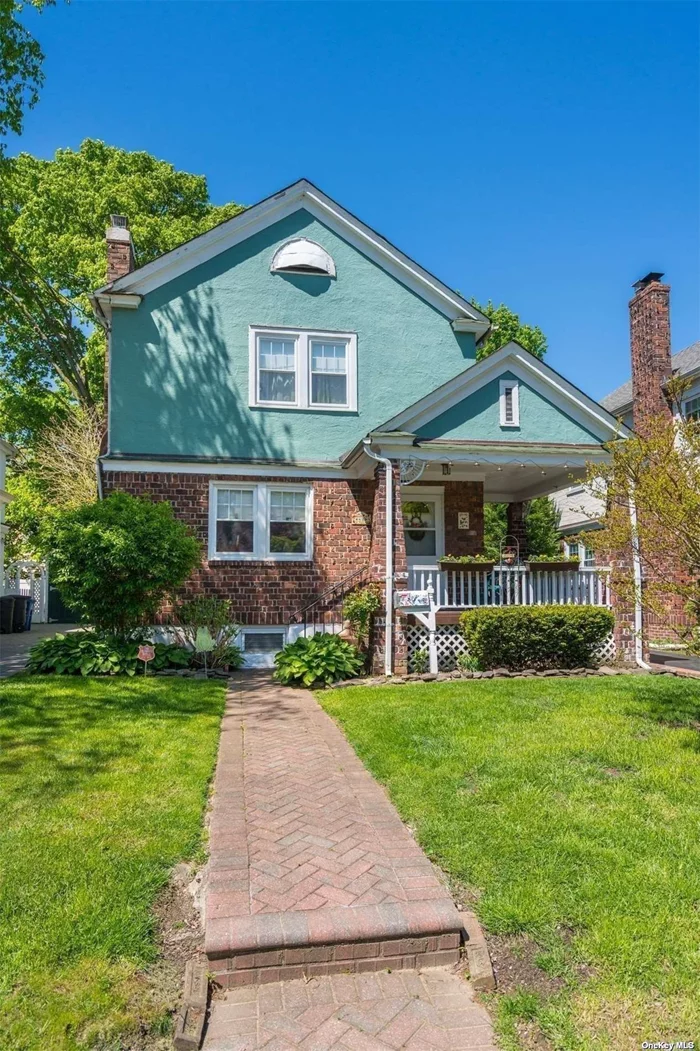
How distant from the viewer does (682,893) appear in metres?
3.38

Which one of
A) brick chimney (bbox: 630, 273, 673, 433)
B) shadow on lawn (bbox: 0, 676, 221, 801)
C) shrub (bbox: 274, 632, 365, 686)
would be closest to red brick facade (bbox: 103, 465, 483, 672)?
shrub (bbox: 274, 632, 365, 686)

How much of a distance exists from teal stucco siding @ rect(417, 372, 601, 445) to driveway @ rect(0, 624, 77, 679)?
796 centimetres

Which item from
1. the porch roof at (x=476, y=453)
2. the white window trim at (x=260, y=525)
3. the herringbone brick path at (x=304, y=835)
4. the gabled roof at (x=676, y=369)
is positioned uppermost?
the gabled roof at (x=676, y=369)

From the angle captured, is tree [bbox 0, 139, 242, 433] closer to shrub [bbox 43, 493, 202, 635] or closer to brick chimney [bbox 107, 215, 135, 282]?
brick chimney [bbox 107, 215, 135, 282]

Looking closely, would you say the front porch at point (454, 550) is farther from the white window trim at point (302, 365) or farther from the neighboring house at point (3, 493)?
the neighboring house at point (3, 493)

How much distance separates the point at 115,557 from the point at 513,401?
7293 mm

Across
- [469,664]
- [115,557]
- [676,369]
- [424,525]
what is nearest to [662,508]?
[469,664]

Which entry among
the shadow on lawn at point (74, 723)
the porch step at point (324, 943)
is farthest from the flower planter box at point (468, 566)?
the porch step at point (324, 943)

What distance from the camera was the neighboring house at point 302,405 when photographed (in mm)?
11531

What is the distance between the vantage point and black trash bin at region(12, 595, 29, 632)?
56.3 ft

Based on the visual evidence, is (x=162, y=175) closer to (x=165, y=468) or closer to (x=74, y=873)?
(x=165, y=468)

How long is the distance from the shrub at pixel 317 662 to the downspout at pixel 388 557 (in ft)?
1.93

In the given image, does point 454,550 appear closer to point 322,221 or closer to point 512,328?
point 322,221

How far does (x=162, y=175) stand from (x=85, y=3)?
44.9 ft
